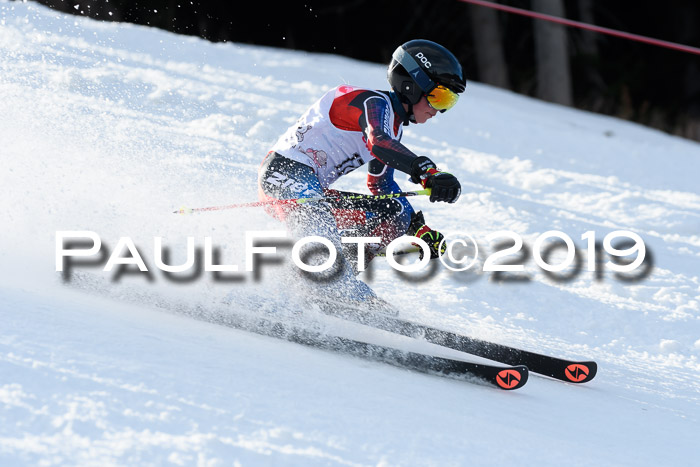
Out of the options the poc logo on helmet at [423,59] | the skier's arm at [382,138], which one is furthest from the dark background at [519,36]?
the skier's arm at [382,138]

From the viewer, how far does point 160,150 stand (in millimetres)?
6480

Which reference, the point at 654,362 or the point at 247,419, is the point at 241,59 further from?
the point at 247,419

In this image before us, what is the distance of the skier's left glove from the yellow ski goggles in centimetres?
56

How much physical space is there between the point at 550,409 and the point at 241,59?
7.79 meters

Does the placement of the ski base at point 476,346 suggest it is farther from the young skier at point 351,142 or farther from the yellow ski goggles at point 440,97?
the yellow ski goggles at point 440,97

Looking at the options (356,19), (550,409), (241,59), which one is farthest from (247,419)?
(356,19)

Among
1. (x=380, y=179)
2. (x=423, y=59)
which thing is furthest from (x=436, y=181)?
(x=380, y=179)

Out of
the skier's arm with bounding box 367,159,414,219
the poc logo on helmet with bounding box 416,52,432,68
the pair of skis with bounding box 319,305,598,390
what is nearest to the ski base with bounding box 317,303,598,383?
the pair of skis with bounding box 319,305,598,390

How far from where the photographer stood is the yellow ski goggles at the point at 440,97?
11.9ft

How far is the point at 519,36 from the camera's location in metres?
18.5

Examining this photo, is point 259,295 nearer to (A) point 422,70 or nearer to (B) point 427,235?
(B) point 427,235

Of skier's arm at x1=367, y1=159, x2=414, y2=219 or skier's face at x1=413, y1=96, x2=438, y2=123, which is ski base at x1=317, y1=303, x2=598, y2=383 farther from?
skier's face at x1=413, y1=96, x2=438, y2=123

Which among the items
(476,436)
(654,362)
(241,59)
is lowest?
(654,362)

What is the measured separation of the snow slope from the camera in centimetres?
222
